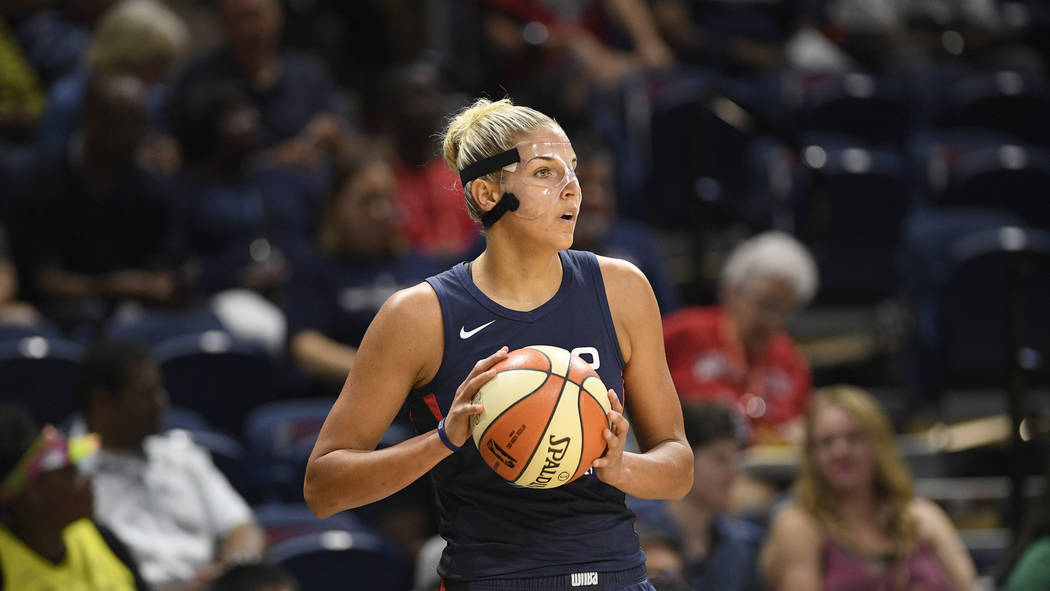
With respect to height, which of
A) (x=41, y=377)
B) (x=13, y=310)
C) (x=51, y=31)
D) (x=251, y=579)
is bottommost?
(x=251, y=579)

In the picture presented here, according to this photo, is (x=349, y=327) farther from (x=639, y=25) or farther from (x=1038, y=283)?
(x=639, y=25)

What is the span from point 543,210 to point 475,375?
0.37m

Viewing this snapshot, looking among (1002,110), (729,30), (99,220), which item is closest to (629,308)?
(99,220)

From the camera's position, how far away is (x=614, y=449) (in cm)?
226

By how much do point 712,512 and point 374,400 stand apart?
102 inches

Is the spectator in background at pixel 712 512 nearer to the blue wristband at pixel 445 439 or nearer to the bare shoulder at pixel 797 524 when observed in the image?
the bare shoulder at pixel 797 524

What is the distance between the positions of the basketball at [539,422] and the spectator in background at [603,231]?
3169mm

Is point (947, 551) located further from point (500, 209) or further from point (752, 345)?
point (500, 209)

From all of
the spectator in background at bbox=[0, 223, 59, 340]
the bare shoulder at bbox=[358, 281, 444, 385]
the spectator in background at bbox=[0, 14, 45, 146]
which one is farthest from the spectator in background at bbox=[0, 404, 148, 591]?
the spectator in background at bbox=[0, 14, 45, 146]

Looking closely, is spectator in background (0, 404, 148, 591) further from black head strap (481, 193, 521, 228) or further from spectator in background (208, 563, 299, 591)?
black head strap (481, 193, 521, 228)

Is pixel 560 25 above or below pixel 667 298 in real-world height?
above

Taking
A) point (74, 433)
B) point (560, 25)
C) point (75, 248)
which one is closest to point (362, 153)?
point (75, 248)

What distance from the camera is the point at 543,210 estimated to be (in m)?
2.45

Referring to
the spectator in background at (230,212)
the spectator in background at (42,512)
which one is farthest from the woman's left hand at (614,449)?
the spectator in background at (230,212)
